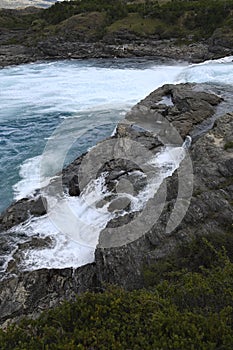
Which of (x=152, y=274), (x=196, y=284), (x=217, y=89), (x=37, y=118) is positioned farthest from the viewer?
(x=37, y=118)

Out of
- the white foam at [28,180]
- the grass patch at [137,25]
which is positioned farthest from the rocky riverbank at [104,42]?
the white foam at [28,180]

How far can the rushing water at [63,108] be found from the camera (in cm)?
1074

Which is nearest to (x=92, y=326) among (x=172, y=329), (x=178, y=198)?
(x=172, y=329)

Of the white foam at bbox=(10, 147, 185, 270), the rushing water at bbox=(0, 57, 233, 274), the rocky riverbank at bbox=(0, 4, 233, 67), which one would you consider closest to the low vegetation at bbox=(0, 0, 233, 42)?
the rocky riverbank at bbox=(0, 4, 233, 67)

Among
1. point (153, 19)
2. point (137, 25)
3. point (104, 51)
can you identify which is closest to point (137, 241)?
point (104, 51)

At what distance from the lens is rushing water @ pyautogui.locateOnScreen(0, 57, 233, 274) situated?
10742mm

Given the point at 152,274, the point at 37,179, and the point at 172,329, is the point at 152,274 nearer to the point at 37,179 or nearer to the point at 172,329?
the point at 172,329

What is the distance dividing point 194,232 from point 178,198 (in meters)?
1.26

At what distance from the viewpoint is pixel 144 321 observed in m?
4.86

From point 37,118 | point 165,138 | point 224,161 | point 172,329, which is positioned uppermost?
point 172,329

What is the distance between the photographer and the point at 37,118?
22516mm

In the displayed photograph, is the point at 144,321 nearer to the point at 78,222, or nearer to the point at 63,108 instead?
the point at 78,222

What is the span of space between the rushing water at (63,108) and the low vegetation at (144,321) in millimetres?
3994

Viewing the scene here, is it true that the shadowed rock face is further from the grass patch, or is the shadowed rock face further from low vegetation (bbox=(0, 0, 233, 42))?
the grass patch
